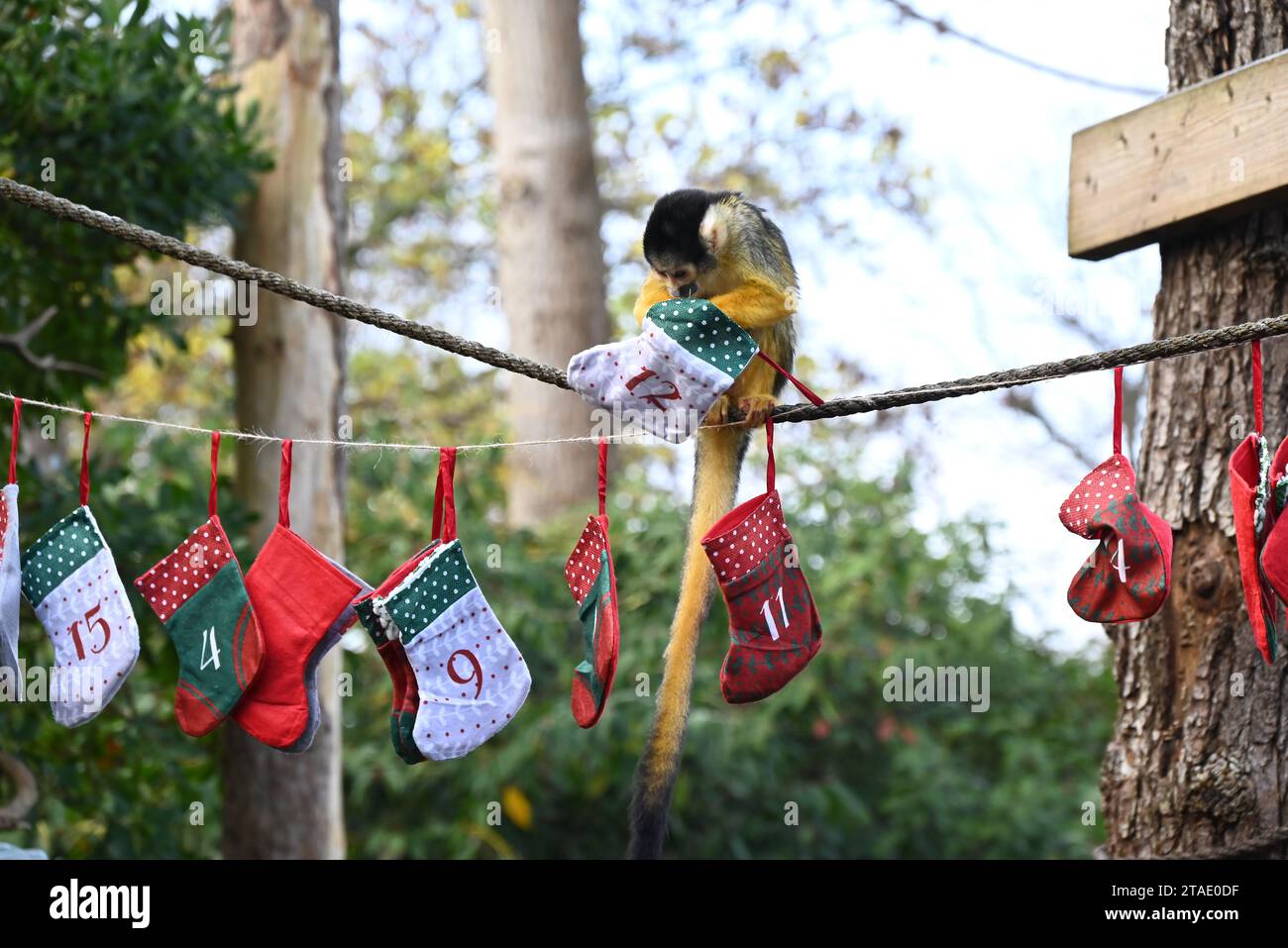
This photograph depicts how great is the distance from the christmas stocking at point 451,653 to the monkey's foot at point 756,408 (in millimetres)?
526

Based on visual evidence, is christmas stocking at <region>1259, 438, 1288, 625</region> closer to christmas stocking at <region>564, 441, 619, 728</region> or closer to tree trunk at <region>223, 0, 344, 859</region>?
christmas stocking at <region>564, 441, 619, 728</region>

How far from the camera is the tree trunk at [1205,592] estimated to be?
7.93 feet

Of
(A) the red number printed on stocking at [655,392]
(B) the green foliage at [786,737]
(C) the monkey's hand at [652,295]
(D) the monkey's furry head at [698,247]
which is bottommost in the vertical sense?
(B) the green foliage at [786,737]

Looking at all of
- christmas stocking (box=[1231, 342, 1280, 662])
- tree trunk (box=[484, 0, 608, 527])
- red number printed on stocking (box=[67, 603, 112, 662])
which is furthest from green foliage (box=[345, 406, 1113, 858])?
christmas stocking (box=[1231, 342, 1280, 662])

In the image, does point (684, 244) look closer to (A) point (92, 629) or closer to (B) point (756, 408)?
(B) point (756, 408)

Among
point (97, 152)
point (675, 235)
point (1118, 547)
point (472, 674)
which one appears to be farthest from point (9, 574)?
point (1118, 547)

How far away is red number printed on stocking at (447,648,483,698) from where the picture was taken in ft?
6.61

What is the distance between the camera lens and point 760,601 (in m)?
2.03

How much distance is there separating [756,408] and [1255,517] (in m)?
0.81

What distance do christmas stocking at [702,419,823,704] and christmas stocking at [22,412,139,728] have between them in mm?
952

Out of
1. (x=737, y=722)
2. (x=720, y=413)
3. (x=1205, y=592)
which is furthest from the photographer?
(x=737, y=722)

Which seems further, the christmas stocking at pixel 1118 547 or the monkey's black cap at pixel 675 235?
the monkey's black cap at pixel 675 235

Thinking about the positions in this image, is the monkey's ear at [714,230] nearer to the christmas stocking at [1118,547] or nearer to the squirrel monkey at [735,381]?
the squirrel monkey at [735,381]

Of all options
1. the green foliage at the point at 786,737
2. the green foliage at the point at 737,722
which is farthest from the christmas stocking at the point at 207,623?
the green foliage at the point at 786,737
